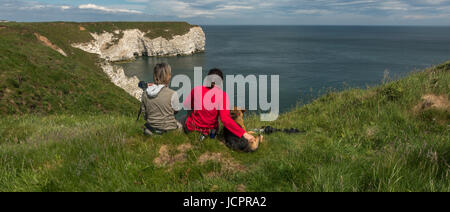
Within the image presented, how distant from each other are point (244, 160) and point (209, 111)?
124cm

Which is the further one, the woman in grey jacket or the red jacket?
the woman in grey jacket

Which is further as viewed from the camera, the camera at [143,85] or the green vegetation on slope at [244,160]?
the camera at [143,85]

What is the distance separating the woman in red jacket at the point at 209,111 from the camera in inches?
187

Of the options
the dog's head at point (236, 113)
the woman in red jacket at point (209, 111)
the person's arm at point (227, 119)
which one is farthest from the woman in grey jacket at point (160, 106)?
the dog's head at point (236, 113)

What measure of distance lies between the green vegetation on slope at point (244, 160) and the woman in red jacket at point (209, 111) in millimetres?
326

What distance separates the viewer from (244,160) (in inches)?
174

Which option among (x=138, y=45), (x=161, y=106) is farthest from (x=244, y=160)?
(x=138, y=45)

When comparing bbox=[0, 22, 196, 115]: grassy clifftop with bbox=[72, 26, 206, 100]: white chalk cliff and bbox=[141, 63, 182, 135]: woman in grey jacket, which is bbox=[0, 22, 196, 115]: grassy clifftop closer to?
bbox=[141, 63, 182, 135]: woman in grey jacket

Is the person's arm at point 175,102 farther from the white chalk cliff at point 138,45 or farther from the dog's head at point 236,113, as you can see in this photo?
the white chalk cliff at point 138,45

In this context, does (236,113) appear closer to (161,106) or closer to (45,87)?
(161,106)

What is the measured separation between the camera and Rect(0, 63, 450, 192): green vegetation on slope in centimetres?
301

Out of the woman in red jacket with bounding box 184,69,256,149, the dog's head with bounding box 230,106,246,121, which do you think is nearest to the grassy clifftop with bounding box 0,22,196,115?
the woman in red jacket with bounding box 184,69,256,149
